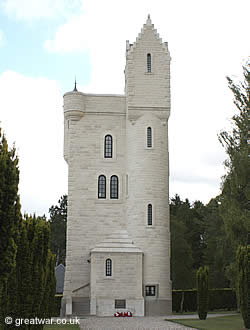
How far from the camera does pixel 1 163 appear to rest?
10.6 meters

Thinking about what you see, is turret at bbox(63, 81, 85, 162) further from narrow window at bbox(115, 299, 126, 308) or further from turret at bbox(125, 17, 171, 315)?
narrow window at bbox(115, 299, 126, 308)

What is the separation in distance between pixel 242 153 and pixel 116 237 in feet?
32.0

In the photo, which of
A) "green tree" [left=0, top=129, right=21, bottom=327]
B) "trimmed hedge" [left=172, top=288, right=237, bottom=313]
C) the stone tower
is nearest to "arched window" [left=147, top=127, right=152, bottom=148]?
the stone tower

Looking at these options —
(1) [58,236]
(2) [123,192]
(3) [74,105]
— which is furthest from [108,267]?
(1) [58,236]

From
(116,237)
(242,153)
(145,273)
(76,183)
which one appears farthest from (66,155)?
(242,153)

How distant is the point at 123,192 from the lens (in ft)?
106

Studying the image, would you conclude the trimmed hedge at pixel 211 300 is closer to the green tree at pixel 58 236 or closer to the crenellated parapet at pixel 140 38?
the crenellated parapet at pixel 140 38

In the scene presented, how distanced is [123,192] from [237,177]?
342 inches

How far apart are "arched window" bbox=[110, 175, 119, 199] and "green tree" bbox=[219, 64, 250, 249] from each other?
7.25m

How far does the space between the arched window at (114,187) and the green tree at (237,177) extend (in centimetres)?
725

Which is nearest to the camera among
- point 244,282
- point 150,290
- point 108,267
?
point 244,282

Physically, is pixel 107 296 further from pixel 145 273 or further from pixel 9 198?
pixel 9 198

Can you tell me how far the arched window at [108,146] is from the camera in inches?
1296

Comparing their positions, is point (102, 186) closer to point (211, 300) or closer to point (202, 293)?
point (202, 293)
